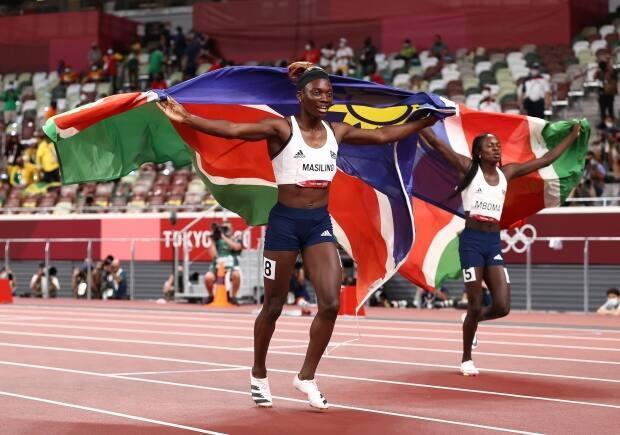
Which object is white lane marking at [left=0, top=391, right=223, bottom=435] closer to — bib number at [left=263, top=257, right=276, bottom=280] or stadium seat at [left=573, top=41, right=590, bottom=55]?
bib number at [left=263, top=257, right=276, bottom=280]

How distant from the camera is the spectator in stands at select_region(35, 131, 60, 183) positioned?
30.9m

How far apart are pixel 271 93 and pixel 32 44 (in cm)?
3178

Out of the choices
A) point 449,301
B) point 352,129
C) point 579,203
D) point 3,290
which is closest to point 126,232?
point 3,290

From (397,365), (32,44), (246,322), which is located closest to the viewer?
(397,365)

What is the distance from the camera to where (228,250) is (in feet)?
77.5

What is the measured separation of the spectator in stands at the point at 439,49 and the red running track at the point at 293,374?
14.6 meters

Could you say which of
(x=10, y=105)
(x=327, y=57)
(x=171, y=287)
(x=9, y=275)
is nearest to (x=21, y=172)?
(x=10, y=105)

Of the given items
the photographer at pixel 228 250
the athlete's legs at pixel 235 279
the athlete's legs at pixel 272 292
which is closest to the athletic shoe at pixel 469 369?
the athlete's legs at pixel 272 292

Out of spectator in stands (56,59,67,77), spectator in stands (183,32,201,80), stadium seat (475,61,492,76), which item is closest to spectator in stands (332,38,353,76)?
stadium seat (475,61,492,76)

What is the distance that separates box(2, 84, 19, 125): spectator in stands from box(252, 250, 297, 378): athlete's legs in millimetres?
29280

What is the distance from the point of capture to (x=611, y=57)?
85.8 ft

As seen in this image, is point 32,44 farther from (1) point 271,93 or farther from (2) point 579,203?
(1) point 271,93

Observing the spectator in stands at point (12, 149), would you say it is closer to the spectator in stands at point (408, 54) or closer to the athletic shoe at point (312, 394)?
the spectator in stands at point (408, 54)

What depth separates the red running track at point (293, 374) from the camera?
7164 mm
